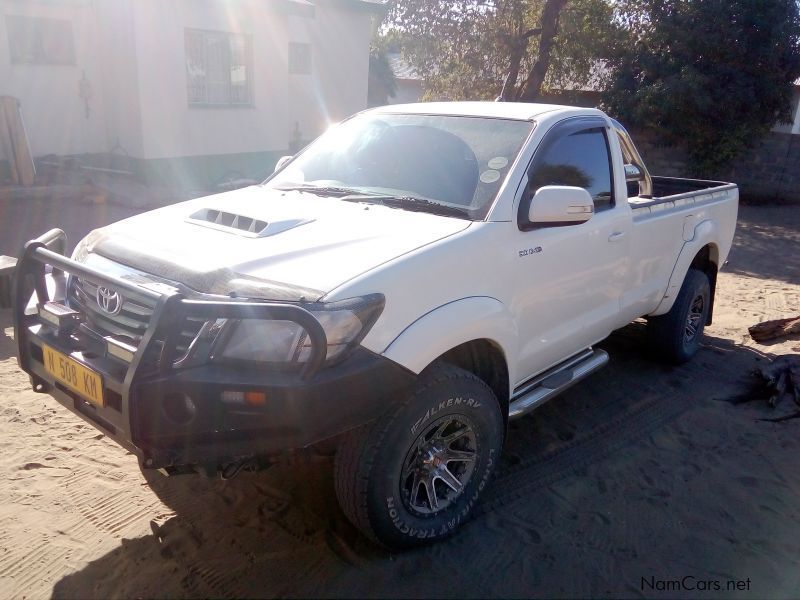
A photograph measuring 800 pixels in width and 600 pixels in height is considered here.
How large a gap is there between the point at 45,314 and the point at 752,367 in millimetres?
5168

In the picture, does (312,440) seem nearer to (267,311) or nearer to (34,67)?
(267,311)

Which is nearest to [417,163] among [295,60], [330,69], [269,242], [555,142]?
[555,142]

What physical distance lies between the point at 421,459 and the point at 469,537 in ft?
1.66

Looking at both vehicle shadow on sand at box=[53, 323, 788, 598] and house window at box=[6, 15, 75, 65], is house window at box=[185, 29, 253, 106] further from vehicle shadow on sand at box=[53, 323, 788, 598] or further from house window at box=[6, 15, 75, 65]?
vehicle shadow on sand at box=[53, 323, 788, 598]

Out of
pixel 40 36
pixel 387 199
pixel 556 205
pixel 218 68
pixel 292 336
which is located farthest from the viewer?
pixel 218 68

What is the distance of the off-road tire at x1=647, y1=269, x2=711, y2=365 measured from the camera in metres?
5.30

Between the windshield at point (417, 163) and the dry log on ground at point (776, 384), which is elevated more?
the windshield at point (417, 163)

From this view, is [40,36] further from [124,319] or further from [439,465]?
[439,465]

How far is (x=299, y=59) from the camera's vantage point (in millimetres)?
15172

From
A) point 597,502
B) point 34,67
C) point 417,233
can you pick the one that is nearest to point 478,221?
point 417,233

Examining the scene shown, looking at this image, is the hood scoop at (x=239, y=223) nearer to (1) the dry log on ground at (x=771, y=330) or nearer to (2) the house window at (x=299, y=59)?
(1) the dry log on ground at (x=771, y=330)

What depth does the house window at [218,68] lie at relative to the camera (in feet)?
40.1

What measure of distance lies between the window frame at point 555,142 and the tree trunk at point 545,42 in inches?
438

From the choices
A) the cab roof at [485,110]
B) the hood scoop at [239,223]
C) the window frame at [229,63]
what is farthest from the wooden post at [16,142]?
the hood scoop at [239,223]
